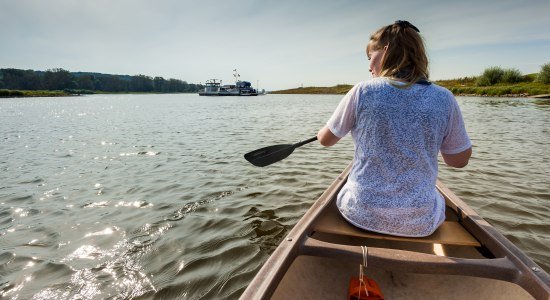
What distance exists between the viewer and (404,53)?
7.10 feet

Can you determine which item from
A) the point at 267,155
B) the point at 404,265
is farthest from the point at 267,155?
the point at 404,265

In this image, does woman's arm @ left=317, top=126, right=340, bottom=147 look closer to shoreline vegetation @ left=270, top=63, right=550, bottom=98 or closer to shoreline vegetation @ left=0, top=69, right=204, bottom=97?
shoreline vegetation @ left=270, top=63, right=550, bottom=98

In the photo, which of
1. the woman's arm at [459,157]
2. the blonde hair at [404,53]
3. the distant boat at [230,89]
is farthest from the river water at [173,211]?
the distant boat at [230,89]

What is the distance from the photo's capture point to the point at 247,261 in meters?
3.60

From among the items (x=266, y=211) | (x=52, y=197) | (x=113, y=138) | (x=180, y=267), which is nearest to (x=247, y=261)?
(x=180, y=267)

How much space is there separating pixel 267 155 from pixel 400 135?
3.30 metres

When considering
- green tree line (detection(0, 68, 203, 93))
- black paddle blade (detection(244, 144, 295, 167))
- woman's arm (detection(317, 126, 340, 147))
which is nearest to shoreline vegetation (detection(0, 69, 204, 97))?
green tree line (detection(0, 68, 203, 93))

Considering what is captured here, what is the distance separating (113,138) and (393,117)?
13.9m

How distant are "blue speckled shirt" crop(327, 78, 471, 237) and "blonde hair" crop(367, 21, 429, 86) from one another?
122 millimetres

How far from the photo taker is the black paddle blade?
5.09m

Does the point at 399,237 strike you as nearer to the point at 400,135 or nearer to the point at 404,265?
the point at 404,265

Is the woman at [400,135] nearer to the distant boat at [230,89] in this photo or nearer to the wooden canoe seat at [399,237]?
the wooden canoe seat at [399,237]

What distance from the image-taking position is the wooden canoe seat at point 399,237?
230 cm

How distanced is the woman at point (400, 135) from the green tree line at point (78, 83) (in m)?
164
